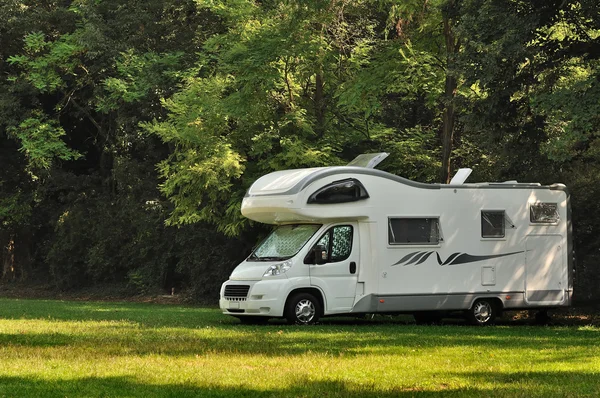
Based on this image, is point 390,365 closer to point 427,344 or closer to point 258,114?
point 427,344

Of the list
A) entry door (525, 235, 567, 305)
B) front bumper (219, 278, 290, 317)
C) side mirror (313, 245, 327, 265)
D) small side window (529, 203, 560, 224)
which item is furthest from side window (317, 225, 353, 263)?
small side window (529, 203, 560, 224)

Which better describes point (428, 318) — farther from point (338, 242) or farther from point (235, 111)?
point (235, 111)

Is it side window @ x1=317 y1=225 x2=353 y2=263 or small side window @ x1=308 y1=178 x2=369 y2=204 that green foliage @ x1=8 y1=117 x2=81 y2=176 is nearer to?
side window @ x1=317 y1=225 x2=353 y2=263

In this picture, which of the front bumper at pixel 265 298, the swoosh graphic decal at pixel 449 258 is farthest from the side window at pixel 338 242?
the front bumper at pixel 265 298

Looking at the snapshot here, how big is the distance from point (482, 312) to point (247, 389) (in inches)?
477

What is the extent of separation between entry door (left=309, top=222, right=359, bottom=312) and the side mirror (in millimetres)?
70

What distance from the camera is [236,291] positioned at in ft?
68.4

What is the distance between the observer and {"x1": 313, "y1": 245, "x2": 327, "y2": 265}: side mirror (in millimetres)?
20875

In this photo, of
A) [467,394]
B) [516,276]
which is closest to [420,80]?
[516,276]

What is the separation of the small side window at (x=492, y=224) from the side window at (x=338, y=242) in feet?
9.89

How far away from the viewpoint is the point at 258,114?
30828 mm

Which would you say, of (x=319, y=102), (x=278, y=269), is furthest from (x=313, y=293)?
(x=319, y=102)

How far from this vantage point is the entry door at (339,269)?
20859mm

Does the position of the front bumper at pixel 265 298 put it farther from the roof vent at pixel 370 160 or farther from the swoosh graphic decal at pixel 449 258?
the roof vent at pixel 370 160
